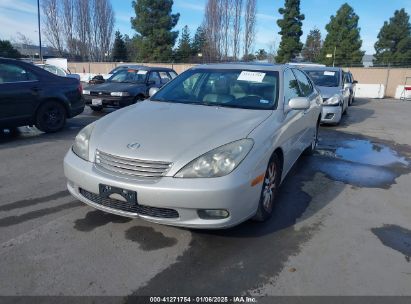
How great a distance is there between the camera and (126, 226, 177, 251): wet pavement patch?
3.25 m

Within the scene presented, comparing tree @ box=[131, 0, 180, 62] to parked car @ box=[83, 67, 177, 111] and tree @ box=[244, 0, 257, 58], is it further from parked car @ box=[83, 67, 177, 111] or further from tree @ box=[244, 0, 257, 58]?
parked car @ box=[83, 67, 177, 111]

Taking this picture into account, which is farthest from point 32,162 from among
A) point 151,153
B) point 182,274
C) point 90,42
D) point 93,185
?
point 90,42

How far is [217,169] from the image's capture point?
2.99 meters

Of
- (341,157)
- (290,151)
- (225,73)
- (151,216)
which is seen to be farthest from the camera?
(341,157)

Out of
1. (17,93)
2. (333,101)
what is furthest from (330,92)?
(17,93)

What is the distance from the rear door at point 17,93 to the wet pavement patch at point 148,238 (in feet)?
15.1

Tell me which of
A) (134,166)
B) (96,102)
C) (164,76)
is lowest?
(96,102)

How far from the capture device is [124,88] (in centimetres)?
1082

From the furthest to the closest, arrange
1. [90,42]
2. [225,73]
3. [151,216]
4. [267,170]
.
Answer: [90,42]
[225,73]
[267,170]
[151,216]

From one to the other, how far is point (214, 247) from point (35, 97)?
220 inches

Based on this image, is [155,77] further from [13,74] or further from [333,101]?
[333,101]

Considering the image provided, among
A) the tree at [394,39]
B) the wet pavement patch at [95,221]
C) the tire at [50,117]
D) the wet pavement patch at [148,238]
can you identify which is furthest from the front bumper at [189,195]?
the tree at [394,39]

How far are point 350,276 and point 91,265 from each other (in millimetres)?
2057

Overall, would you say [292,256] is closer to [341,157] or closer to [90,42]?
[341,157]
